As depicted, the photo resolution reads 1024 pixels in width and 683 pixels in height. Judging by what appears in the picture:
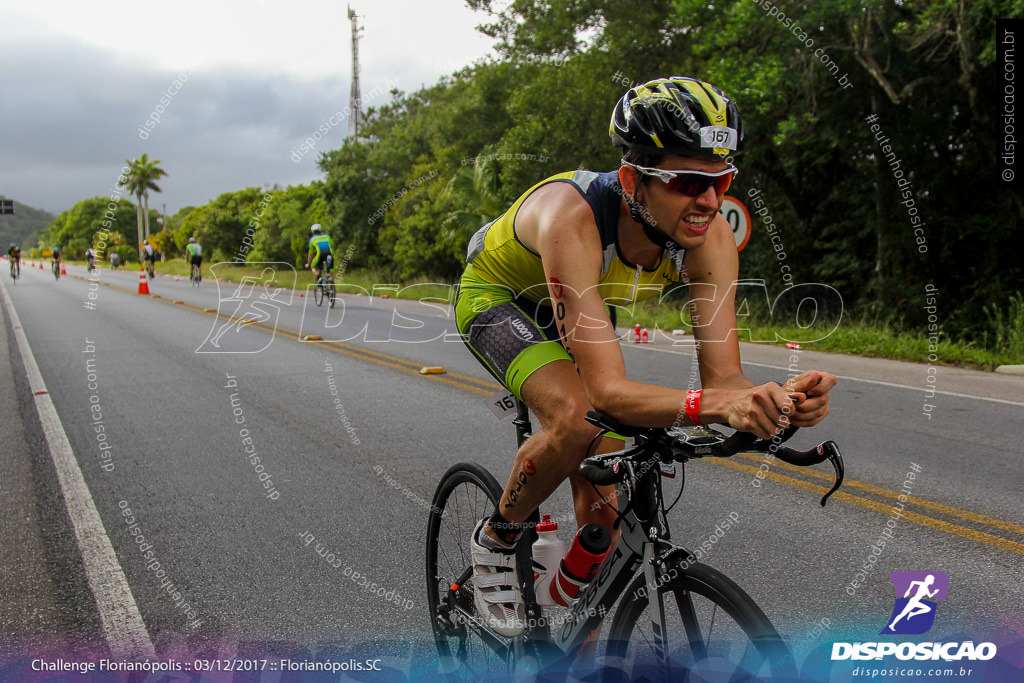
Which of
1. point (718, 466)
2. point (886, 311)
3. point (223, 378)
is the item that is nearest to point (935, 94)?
point (886, 311)

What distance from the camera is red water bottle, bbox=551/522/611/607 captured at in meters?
2.36

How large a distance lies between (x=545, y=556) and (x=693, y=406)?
111 cm

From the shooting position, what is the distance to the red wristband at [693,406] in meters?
1.74

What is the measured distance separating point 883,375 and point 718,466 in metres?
5.10

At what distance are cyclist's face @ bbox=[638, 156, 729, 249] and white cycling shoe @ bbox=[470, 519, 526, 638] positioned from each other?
1.23 m

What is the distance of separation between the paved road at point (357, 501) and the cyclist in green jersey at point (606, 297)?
1240mm

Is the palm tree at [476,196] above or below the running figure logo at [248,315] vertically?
above

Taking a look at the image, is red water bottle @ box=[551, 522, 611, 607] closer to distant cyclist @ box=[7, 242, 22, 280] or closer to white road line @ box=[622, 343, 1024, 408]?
white road line @ box=[622, 343, 1024, 408]

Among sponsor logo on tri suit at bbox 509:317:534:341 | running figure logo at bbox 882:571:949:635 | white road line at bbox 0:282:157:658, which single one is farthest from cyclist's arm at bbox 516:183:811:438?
white road line at bbox 0:282:157:658

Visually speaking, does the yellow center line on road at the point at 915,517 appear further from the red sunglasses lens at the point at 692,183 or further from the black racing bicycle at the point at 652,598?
the red sunglasses lens at the point at 692,183

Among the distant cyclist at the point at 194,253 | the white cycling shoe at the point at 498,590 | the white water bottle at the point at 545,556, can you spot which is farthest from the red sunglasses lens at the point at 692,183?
the distant cyclist at the point at 194,253

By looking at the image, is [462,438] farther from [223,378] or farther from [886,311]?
[886,311]

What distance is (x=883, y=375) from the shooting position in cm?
966

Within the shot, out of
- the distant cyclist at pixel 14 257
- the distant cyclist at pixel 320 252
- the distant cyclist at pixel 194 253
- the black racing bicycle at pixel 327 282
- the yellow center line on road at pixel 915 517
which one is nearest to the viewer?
the yellow center line on road at pixel 915 517
